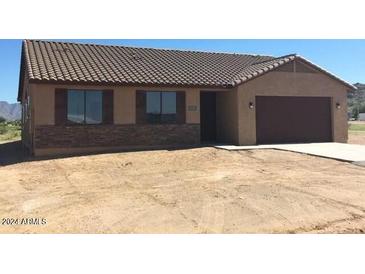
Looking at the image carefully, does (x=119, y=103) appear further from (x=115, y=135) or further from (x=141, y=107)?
(x=115, y=135)

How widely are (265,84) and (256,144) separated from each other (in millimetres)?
2889

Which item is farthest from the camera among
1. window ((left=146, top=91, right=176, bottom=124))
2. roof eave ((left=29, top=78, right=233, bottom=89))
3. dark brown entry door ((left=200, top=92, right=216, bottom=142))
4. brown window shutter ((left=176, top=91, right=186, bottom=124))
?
dark brown entry door ((left=200, top=92, right=216, bottom=142))

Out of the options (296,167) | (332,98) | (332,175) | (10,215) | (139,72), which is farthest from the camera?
(332,98)

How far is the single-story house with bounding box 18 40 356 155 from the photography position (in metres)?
16.1

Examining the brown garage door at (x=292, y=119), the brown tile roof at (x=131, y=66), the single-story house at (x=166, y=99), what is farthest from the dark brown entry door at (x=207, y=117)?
the brown garage door at (x=292, y=119)

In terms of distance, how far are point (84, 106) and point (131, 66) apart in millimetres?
3459

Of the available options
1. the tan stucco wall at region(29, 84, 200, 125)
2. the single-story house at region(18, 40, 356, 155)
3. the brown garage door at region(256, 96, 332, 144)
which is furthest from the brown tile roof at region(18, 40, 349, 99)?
the brown garage door at region(256, 96, 332, 144)

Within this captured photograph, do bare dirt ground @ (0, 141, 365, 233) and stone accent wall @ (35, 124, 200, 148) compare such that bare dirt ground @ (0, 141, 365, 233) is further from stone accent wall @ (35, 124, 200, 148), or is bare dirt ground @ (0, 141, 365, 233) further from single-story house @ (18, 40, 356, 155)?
single-story house @ (18, 40, 356, 155)

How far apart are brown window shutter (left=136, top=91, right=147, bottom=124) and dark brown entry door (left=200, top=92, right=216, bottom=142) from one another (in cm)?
393

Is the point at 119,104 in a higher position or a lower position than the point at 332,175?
higher

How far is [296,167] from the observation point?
12.4 m
